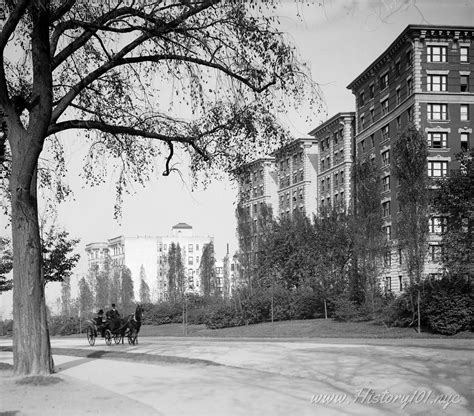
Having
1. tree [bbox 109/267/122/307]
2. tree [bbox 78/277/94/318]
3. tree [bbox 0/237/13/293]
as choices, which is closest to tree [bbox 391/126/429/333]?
tree [bbox 0/237/13/293]

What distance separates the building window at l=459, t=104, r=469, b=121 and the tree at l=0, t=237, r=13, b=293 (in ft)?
146

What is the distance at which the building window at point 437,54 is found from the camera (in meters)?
63.6

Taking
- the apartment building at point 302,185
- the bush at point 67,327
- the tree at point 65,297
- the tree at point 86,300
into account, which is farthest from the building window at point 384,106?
the tree at point 65,297

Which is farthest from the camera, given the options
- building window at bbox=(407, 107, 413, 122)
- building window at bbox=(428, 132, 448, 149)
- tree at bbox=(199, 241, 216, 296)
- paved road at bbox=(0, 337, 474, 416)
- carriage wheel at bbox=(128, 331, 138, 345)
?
tree at bbox=(199, 241, 216, 296)

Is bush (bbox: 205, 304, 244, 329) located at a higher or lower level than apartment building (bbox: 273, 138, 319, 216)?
lower

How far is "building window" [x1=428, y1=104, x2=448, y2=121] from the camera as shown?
63581mm

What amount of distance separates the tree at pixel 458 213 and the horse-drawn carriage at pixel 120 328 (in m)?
14.7

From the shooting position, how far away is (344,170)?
81.6 meters

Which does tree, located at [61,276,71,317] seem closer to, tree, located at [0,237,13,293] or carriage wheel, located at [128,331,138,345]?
tree, located at [0,237,13,293]

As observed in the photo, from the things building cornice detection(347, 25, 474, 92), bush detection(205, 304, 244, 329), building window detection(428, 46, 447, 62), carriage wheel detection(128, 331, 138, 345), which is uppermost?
building cornice detection(347, 25, 474, 92)

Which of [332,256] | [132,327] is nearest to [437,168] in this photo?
[332,256]

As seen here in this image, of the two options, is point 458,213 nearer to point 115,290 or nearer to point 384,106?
point 384,106

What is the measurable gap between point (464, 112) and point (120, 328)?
1870 inches

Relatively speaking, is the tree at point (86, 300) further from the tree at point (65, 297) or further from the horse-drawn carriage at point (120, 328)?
the horse-drawn carriage at point (120, 328)
